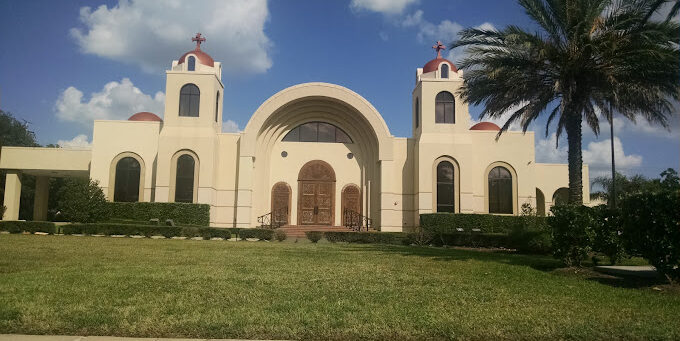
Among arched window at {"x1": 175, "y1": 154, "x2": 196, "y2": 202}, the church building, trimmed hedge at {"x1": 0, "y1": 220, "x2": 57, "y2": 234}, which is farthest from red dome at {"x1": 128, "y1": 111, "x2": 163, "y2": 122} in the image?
trimmed hedge at {"x1": 0, "y1": 220, "x2": 57, "y2": 234}

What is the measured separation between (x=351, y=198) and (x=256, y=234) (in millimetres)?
10972

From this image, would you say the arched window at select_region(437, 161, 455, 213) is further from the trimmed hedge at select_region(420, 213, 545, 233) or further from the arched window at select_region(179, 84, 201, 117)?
the arched window at select_region(179, 84, 201, 117)

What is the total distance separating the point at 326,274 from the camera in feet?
31.6

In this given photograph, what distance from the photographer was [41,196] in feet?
121

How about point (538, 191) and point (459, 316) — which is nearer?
point (459, 316)

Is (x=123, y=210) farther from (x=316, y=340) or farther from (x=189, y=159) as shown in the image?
(x=316, y=340)

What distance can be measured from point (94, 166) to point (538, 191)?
96.5ft

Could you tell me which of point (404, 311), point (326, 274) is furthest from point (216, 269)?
point (404, 311)

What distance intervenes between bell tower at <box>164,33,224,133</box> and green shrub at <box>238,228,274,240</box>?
9538 mm

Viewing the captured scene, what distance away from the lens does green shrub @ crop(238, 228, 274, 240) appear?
900 inches

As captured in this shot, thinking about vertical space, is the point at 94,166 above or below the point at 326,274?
above

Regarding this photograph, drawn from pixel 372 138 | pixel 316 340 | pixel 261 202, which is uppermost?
pixel 372 138

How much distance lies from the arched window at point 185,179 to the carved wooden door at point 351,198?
32.7 ft

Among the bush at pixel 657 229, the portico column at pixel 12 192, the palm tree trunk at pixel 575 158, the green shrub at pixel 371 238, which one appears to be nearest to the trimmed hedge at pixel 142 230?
the green shrub at pixel 371 238
